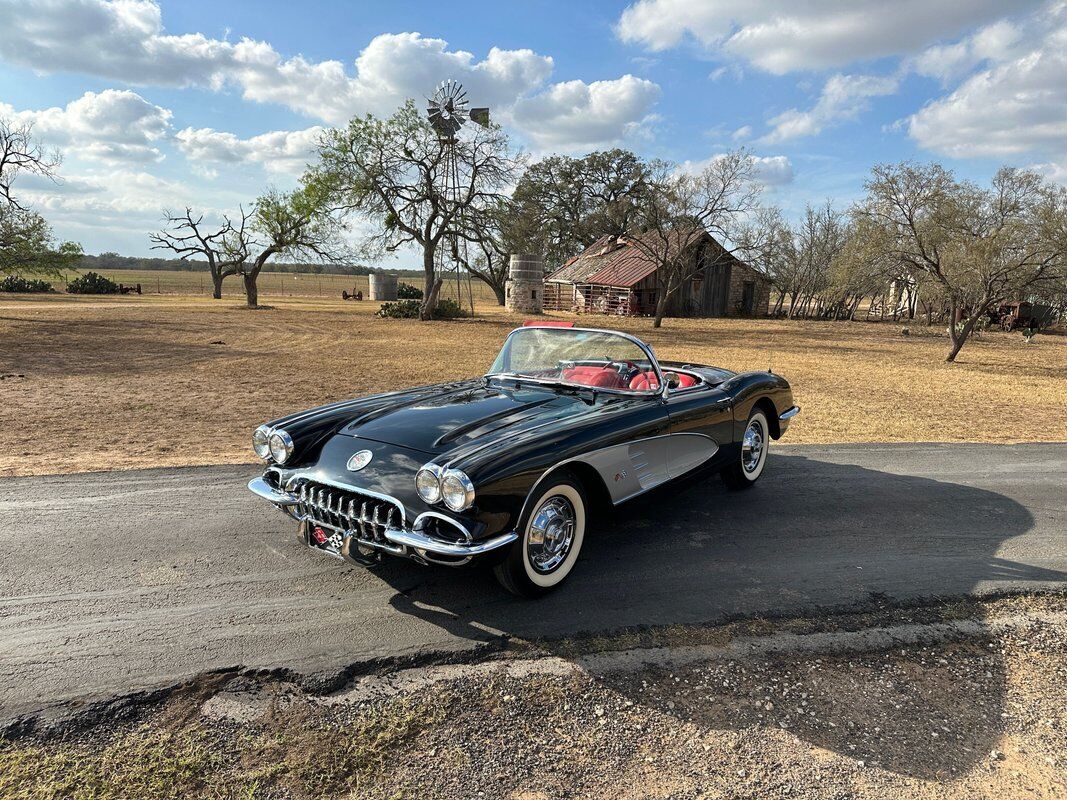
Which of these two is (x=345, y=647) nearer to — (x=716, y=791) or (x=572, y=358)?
(x=716, y=791)

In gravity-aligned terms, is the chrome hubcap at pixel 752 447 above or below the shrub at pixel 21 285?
below

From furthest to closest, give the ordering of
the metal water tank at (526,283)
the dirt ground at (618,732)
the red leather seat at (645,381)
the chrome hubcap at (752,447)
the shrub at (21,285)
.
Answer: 1. the shrub at (21,285)
2. the metal water tank at (526,283)
3. the chrome hubcap at (752,447)
4. the red leather seat at (645,381)
5. the dirt ground at (618,732)

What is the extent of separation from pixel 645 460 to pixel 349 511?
6.29ft

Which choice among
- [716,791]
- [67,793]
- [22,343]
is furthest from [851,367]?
[22,343]

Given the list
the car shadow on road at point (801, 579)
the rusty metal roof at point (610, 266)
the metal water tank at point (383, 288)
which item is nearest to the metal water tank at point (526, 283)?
the rusty metal roof at point (610, 266)

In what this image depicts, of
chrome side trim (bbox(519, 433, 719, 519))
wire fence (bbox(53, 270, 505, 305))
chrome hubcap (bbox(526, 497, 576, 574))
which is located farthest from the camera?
wire fence (bbox(53, 270, 505, 305))

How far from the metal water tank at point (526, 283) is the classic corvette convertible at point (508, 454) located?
40438 millimetres

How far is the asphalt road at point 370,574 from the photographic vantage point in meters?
3.14

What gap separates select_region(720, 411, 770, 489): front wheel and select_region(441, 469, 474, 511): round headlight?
316 cm

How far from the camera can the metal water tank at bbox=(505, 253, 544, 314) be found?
45.2 meters

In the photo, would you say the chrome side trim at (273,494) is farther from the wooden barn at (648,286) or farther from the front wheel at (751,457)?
the wooden barn at (648,286)

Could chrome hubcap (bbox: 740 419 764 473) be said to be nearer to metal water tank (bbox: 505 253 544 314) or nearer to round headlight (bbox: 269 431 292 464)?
round headlight (bbox: 269 431 292 464)

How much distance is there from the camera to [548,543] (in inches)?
146

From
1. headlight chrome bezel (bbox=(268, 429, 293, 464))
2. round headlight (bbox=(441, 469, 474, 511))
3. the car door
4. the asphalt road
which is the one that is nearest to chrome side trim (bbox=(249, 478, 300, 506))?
headlight chrome bezel (bbox=(268, 429, 293, 464))
